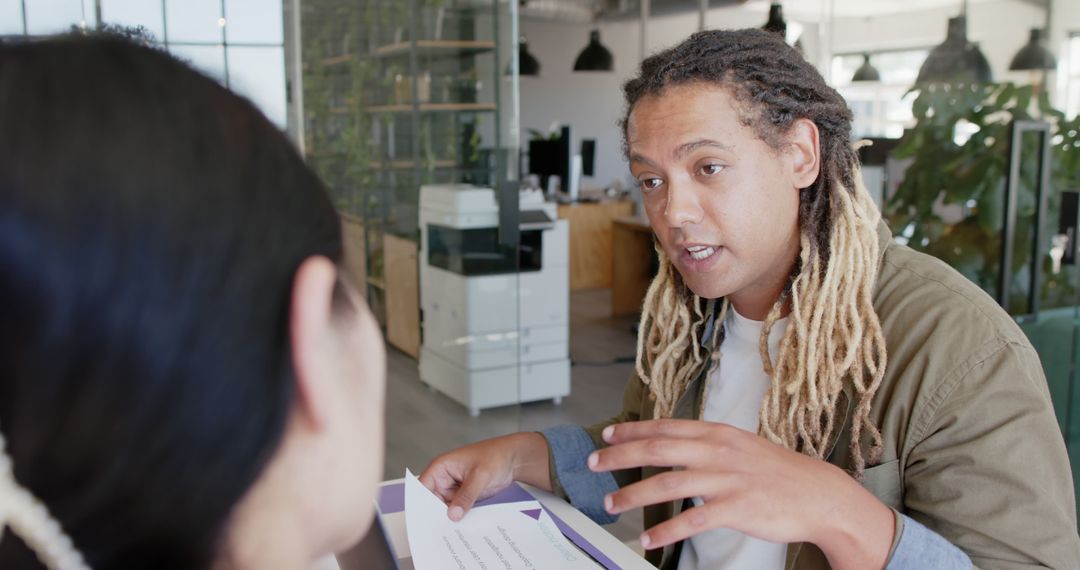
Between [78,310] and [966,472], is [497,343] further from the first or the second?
[78,310]

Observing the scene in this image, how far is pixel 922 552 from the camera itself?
34.4 inches

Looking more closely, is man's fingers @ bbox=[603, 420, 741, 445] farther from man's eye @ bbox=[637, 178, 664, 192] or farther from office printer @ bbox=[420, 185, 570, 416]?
office printer @ bbox=[420, 185, 570, 416]

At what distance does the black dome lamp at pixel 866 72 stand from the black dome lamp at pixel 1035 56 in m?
0.76

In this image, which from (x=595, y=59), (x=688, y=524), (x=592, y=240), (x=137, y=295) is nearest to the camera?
(x=137, y=295)

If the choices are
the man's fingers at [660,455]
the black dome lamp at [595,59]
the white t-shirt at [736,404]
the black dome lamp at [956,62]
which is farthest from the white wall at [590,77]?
the man's fingers at [660,455]

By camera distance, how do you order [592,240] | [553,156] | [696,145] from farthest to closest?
[592,240] → [553,156] → [696,145]

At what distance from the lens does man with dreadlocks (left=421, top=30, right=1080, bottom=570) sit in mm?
840

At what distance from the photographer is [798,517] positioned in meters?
0.80

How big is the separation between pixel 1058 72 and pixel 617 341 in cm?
353

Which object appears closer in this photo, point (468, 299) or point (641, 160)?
point (641, 160)

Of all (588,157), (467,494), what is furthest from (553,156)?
(467,494)

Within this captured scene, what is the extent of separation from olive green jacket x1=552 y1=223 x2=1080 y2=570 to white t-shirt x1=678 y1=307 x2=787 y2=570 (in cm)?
9

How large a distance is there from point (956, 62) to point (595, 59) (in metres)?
5.85

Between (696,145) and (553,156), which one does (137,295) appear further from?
(553,156)
